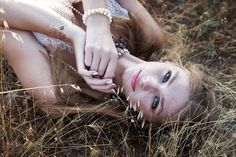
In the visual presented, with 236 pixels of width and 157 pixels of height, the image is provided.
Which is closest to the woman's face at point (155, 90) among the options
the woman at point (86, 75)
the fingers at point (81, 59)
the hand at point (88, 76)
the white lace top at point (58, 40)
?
the woman at point (86, 75)

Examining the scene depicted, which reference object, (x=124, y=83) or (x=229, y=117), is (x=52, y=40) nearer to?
(x=124, y=83)

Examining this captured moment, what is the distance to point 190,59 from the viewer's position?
136 inches

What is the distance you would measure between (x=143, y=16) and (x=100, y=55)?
0.63 meters

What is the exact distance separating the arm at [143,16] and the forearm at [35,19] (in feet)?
1.68

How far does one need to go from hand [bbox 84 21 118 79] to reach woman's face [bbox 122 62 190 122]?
154 mm

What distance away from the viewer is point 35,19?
270 centimetres

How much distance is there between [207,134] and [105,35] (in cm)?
73

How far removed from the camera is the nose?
8.76ft

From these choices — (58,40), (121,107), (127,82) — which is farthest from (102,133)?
(58,40)

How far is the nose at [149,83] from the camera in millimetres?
2670

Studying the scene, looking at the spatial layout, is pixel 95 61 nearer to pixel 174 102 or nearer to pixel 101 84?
pixel 101 84

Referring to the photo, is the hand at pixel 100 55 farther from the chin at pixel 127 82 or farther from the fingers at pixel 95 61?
the chin at pixel 127 82

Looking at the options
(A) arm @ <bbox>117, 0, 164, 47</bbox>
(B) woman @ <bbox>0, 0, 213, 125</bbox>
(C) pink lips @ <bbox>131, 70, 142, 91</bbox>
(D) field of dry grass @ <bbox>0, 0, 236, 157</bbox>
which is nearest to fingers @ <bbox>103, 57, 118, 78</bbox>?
Answer: (B) woman @ <bbox>0, 0, 213, 125</bbox>

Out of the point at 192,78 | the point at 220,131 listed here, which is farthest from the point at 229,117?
the point at 192,78
